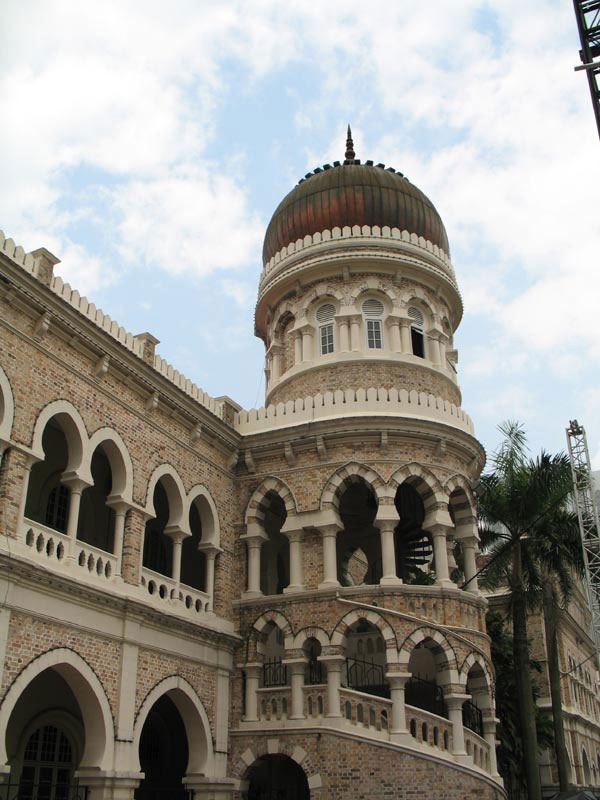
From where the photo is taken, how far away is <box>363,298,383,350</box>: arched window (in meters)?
21.4

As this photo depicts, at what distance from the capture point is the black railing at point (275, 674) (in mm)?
17969

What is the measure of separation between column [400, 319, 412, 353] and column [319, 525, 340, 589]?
5.63 m

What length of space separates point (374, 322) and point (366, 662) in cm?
841

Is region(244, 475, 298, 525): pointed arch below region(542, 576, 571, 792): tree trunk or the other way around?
the other way around

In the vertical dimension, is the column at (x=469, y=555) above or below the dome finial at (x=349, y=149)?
below

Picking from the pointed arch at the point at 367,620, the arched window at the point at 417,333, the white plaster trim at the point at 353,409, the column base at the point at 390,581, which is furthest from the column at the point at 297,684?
the arched window at the point at 417,333

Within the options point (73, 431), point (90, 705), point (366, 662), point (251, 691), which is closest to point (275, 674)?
point (251, 691)

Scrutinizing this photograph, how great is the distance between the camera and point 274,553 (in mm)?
20766

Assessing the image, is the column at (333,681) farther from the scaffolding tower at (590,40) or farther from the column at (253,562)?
the scaffolding tower at (590,40)

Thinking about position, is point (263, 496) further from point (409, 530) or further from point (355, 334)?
point (355, 334)

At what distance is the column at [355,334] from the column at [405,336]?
3.65ft

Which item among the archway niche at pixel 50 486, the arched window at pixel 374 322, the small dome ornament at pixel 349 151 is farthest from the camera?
the small dome ornament at pixel 349 151

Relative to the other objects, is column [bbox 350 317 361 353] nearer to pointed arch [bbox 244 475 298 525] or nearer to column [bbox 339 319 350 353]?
column [bbox 339 319 350 353]

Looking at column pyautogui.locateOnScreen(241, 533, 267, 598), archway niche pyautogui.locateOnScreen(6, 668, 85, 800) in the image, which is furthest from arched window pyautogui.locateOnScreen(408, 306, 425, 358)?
archway niche pyautogui.locateOnScreen(6, 668, 85, 800)
